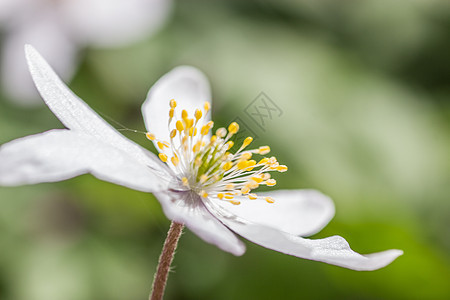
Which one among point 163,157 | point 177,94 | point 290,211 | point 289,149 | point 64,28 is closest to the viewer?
point 163,157

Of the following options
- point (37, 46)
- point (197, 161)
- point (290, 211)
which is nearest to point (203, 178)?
point (197, 161)

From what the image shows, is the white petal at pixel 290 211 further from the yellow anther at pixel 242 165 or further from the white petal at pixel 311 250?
the white petal at pixel 311 250

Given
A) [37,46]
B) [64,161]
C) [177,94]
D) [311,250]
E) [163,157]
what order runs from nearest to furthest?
[64,161] < [311,250] < [163,157] < [177,94] < [37,46]

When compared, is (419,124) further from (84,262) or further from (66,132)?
(66,132)

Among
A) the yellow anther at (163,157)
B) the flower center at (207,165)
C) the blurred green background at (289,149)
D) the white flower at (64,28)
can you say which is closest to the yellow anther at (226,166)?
the flower center at (207,165)

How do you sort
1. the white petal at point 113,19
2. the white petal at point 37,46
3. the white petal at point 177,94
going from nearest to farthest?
the white petal at point 177,94
the white petal at point 37,46
the white petal at point 113,19

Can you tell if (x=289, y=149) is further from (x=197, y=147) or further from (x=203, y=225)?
(x=203, y=225)
